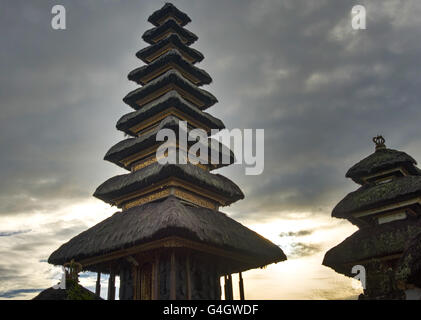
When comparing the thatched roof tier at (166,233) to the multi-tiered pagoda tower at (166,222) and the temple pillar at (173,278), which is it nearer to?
the multi-tiered pagoda tower at (166,222)

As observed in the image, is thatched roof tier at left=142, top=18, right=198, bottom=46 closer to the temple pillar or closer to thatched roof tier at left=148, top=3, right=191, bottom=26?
thatched roof tier at left=148, top=3, right=191, bottom=26

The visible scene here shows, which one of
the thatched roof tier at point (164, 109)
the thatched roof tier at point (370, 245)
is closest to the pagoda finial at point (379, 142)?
the thatched roof tier at point (370, 245)

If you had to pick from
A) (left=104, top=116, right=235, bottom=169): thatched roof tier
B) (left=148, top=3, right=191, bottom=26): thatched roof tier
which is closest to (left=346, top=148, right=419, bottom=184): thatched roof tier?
(left=104, top=116, right=235, bottom=169): thatched roof tier

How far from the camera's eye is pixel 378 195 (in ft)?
58.4

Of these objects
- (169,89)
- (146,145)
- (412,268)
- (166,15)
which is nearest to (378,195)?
(412,268)

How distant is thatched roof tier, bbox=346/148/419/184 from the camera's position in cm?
1872

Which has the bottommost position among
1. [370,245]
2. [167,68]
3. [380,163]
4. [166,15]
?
[370,245]

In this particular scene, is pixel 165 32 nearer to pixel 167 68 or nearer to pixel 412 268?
pixel 167 68

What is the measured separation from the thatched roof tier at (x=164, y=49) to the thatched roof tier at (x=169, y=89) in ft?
10.5

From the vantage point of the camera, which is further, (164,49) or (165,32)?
(165,32)

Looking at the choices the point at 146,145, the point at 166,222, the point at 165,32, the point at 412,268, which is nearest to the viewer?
the point at 412,268

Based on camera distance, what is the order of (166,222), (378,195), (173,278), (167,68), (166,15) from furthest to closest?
(166,15) < (167,68) < (378,195) < (173,278) < (166,222)

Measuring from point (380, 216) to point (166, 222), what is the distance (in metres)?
11.2
